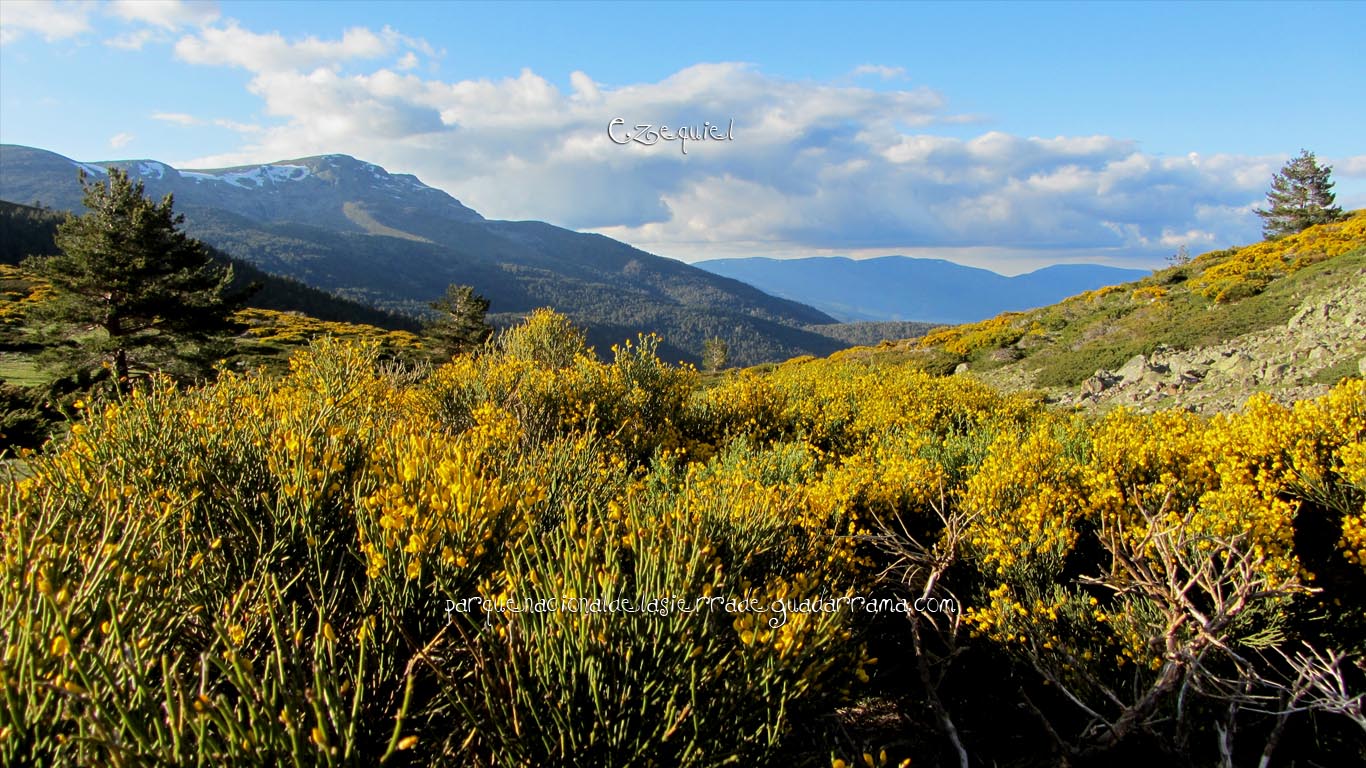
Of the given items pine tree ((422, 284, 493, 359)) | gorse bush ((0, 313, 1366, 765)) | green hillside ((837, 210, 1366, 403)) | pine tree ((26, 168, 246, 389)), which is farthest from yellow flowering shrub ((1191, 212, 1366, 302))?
pine tree ((26, 168, 246, 389))

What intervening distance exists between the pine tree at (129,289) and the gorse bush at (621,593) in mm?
16516

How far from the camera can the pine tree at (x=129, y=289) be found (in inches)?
677

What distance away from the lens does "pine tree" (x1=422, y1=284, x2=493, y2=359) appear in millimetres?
32188

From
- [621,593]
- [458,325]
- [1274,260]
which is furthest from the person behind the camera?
[458,325]

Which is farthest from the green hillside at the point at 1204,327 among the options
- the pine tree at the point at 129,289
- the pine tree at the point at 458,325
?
the pine tree at the point at 129,289

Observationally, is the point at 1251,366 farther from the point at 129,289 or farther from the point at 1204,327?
the point at 129,289

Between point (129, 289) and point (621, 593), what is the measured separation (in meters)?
21.8

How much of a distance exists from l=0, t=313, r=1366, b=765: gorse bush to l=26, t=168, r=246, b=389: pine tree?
54.2 ft

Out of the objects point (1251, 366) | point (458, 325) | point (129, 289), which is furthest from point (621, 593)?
point (458, 325)

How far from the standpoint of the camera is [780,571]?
12.3 feet

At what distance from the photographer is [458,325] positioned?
108ft

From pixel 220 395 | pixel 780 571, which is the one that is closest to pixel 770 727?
pixel 780 571

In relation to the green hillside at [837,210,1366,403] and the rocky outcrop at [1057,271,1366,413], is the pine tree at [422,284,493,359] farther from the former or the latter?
the rocky outcrop at [1057,271,1366,413]

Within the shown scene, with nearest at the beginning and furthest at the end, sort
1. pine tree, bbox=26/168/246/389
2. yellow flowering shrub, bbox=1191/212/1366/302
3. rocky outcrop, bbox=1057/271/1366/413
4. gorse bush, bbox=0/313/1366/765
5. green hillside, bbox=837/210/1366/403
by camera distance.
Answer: gorse bush, bbox=0/313/1366/765
rocky outcrop, bbox=1057/271/1366/413
green hillside, bbox=837/210/1366/403
pine tree, bbox=26/168/246/389
yellow flowering shrub, bbox=1191/212/1366/302
